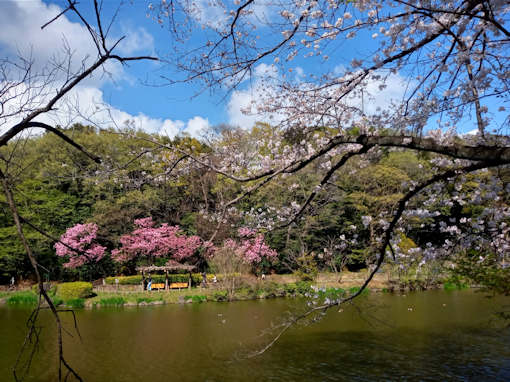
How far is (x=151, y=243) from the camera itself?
731 inches

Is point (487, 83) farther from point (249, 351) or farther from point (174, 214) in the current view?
point (174, 214)

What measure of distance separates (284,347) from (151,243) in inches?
499

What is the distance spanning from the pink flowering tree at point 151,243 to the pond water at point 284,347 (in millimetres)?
7694

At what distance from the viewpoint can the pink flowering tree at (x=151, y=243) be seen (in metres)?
18.6

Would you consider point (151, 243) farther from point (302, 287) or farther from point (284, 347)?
point (284, 347)

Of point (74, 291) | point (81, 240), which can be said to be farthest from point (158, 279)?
point (81, 240)

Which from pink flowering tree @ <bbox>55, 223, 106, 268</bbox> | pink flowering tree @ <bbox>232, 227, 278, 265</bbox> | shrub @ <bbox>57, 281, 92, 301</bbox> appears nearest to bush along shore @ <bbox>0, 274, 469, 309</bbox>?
shrub @ <bbox>57, 281, 92, 301</bbox>

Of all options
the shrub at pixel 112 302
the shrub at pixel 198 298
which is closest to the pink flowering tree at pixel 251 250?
the shrub at pixel 198 298

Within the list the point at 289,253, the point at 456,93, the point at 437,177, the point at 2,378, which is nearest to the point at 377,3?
the point at 456,93

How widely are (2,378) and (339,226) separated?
16169mm

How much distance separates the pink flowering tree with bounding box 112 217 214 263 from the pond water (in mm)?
7694

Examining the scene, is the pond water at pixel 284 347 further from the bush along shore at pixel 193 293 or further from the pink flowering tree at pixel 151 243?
the pink flowering tree at pixel 151 243

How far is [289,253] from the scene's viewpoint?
18.8 meters

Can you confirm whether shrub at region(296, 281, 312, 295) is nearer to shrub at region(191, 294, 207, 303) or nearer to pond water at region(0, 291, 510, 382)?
shrub at region(191, 294, 207, 303)
